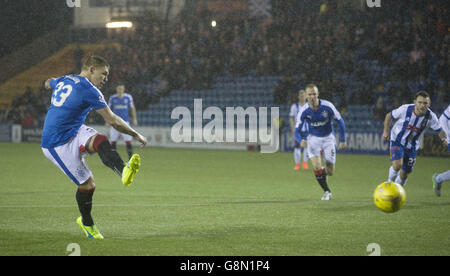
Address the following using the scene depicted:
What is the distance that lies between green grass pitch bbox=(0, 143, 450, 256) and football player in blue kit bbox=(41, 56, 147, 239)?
781 millimetres

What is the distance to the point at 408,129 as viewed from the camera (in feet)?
39.2

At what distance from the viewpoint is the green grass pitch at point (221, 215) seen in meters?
7.15

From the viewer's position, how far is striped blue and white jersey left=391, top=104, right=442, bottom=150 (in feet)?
38.9

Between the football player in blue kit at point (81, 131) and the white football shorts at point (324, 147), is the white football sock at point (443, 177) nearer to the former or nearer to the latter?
the white football shorts at point (324, 147)

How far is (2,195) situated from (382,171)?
10.4 metres

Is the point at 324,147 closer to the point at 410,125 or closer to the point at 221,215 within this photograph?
the point at 410,125

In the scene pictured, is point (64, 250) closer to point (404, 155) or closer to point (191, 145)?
point (404, 155)

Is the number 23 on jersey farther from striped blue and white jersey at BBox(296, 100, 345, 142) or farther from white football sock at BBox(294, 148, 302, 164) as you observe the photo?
white football sock at BBox(294, 148, 302, 164)

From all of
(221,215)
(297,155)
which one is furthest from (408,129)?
(297,155)

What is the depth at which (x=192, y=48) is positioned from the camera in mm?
32094

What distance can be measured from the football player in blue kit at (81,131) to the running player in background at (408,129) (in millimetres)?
6087

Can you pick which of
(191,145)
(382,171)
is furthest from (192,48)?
(382,171)

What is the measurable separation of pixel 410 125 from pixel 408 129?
0.28 ft

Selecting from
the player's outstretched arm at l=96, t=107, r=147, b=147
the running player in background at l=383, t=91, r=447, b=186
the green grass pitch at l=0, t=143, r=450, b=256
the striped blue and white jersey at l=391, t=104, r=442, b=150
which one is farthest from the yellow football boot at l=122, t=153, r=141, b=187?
the striped blue and white jersey at l=391, t=104, r=442, b=150
